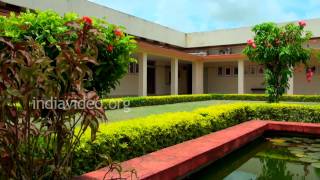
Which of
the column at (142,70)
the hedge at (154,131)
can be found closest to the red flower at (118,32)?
the hedge at (154,131)

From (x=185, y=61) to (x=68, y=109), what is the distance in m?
24.6

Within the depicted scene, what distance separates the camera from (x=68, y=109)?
123 inches

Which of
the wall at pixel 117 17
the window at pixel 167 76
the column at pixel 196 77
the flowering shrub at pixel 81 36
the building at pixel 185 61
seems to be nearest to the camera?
the flowering shrub at pixel 81 36

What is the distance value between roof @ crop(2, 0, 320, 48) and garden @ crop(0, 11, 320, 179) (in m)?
13.3

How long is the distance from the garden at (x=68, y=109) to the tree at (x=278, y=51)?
376 cm

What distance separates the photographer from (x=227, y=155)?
6266 millimetres

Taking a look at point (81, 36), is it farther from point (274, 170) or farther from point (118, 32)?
point (274, 170)

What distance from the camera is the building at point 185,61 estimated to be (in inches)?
807

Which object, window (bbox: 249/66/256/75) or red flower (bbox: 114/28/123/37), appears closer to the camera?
red flower (bbox: 114/28/123/37)

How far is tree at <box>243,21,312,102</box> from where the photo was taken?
11.3 metres

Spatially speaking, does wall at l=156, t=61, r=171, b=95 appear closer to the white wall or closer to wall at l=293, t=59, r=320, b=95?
the white wall

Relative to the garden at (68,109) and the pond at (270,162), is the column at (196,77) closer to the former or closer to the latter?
the garden at (68,109)

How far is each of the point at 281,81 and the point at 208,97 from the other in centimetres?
1174

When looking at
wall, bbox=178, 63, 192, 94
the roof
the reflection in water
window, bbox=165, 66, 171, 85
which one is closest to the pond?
the reflection in water
